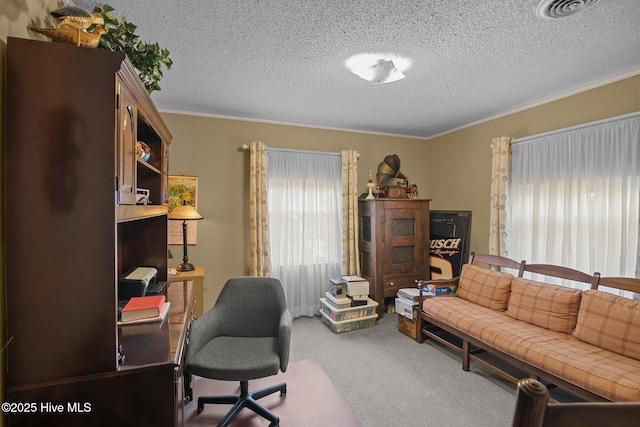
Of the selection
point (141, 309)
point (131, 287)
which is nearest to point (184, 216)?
point (131, 287)

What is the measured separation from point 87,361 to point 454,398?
236cm

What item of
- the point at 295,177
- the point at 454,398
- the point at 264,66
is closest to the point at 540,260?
the point at 454,398

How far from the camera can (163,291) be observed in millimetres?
2062

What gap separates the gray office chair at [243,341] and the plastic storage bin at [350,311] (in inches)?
52.9

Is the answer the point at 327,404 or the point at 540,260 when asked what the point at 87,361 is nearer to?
the point at 327,404

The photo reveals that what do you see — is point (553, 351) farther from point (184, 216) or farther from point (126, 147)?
point (184, 216)

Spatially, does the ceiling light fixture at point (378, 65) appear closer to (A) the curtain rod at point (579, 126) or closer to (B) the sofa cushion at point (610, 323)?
(A) the curtain rod at point (579, 126)

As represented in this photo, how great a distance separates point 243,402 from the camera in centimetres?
197

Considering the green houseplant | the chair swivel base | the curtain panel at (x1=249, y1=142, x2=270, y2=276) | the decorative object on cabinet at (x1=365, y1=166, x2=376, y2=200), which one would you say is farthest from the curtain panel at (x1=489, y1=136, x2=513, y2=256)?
the green houseplant

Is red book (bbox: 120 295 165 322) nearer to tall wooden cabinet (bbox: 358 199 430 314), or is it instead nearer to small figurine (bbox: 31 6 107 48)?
small figurine (bbox: 31 6 107 48)

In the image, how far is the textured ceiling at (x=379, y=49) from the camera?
1686 millimetres

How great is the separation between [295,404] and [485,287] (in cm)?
211

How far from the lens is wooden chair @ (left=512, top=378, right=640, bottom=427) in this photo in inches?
23.3

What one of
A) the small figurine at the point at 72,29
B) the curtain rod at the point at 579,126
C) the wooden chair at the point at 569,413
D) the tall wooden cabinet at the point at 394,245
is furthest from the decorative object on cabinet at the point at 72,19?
the curtain rod at the point at 579,126
